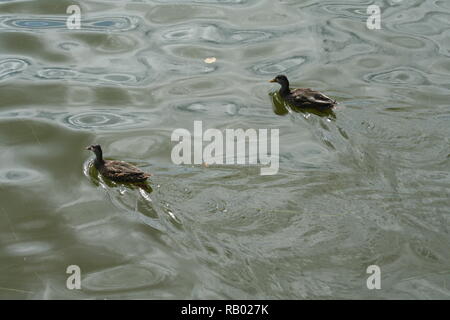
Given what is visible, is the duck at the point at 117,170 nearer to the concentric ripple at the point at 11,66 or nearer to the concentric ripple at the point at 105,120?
the concentric ripple at the point at 105,120

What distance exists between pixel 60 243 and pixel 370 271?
352 centimetres

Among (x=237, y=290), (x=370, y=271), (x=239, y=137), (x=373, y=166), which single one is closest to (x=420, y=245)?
(x=370, y=271)

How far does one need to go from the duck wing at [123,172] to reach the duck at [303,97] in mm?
3119

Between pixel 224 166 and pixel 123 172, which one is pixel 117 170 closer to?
pixel 123 172

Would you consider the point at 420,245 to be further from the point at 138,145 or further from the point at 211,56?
the point at 211,56

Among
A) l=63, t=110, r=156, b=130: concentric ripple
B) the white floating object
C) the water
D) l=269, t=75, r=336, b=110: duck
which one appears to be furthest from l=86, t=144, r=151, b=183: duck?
the white floating object

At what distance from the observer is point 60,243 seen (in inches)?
310

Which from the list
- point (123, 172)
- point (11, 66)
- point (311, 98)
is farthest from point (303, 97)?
point (11, 66)

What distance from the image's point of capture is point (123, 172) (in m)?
8.59

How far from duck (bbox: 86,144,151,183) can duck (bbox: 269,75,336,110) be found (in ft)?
10.1

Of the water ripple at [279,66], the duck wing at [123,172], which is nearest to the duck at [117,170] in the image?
the duck wing at [123,172]

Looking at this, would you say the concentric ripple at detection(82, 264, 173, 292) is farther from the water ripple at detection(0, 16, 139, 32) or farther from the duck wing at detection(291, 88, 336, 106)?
the water ripple at detection(0, 16, 139, 32)

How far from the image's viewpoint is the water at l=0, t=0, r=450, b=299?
743cm
